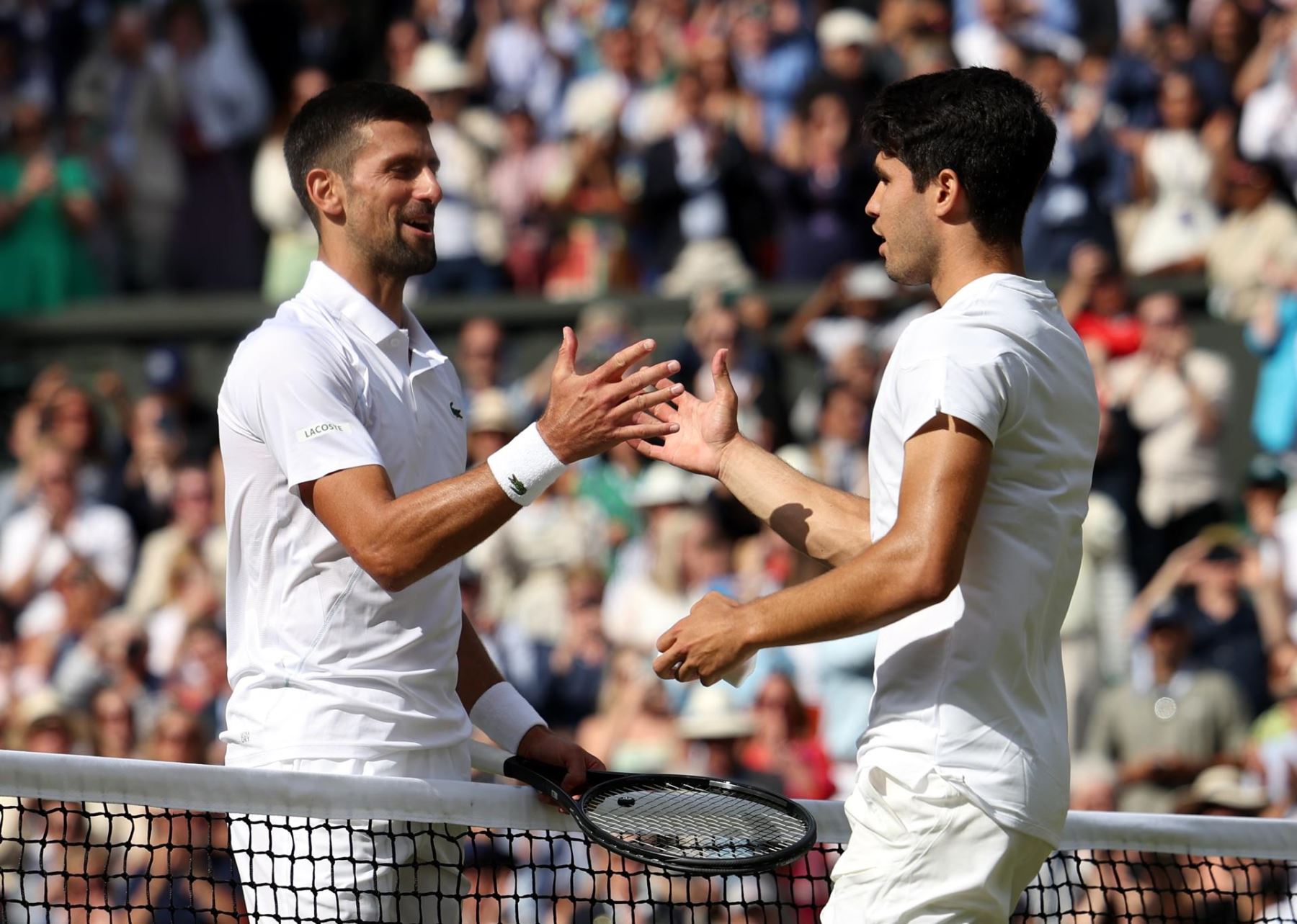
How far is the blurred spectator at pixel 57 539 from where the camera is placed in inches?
410

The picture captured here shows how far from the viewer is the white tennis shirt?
342 centimetres

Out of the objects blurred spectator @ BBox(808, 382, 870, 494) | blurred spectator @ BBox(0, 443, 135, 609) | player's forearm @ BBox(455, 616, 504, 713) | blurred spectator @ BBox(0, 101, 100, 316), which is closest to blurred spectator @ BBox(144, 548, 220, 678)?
blurred spectator @ BBox(0, 443, 135, 609)

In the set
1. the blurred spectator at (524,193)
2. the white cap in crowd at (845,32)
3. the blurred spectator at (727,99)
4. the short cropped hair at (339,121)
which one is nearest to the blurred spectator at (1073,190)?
the white cap in crowd at (845,32)

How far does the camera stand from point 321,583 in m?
3.88

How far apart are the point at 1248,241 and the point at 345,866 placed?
7510mm

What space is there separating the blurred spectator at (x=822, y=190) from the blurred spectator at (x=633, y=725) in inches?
132

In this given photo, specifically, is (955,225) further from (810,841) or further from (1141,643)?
(1141,643)

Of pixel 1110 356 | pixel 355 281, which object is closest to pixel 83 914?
pixel 355 281

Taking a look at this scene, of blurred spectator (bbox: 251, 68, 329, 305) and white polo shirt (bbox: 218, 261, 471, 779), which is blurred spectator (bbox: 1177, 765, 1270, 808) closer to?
white polo shirt (bbox: 218, 261, 471, 779)

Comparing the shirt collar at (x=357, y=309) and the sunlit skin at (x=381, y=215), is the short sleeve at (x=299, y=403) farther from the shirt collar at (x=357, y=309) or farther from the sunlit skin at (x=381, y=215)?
the sunlit skin at (x=381, y=215)

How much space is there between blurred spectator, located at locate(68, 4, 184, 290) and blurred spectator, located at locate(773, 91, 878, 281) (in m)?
4.52

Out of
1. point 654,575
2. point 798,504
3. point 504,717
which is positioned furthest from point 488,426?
point 798,504

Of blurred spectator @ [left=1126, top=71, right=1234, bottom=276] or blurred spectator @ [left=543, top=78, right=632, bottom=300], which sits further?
blurred spectator @ [left=543, top=78, right=632, bottom=300]

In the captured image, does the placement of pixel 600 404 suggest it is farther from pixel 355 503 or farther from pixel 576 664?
pixel 576 664
